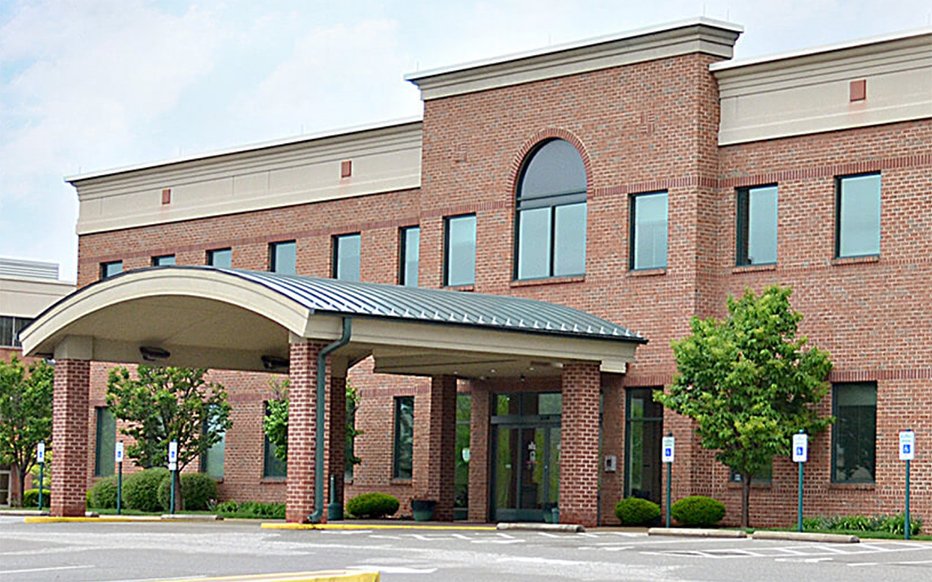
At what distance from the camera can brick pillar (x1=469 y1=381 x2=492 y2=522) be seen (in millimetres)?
39719

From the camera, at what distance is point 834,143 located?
3438cm

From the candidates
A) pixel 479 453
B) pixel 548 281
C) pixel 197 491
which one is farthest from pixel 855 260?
pixel 197 491

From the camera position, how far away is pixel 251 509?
44438mm

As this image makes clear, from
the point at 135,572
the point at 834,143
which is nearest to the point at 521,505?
the point at 834,143

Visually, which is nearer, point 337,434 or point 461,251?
point 337,434

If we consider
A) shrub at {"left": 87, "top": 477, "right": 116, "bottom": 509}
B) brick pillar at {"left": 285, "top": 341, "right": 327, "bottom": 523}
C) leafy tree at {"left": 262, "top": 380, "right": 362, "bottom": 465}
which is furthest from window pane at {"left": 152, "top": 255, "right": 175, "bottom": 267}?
brick pillar at {"left": 285, "top": 341, "right": 327, "bottom": 523}

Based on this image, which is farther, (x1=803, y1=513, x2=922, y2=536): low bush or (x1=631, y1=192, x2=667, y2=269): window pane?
(x1=631, y1=192, x2=667, y2=269): window pane

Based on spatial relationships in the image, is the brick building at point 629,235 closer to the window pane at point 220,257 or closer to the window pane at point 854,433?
the window pane at point 854,433

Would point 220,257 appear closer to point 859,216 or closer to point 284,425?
point 284,425

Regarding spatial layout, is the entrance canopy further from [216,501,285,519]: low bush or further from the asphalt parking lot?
[216,501,285,519]: low bush

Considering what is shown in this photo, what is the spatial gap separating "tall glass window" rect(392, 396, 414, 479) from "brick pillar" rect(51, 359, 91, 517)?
27.9 feet

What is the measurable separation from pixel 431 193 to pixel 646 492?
9.38 meters

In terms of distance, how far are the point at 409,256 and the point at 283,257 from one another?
→ 484cm

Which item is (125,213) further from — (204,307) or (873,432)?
A: (873,432)
